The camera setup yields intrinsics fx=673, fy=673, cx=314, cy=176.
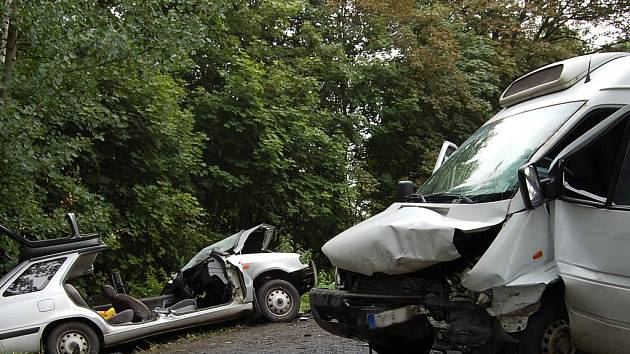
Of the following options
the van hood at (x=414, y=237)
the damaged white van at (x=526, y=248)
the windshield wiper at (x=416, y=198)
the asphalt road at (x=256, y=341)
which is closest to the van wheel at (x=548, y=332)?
the damaged white van at (x=526, y=248)

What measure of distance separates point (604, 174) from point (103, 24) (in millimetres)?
7021

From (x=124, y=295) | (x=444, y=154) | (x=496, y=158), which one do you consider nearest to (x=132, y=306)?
(x=124, y=295)

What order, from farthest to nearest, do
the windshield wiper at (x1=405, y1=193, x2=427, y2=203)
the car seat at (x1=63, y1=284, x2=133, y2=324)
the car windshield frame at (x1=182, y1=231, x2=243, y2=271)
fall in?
the car windshield frame at (x1=182, y1=231, x2=243, y2=271)
the car seat at (x1=63, y1=284, x2=133, y2=324)
the windshield wiper at (x1=405, y1=193, x2=427, y2=203)

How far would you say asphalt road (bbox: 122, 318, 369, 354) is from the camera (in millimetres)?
7996

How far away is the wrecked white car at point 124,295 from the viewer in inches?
317

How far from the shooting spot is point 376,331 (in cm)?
525

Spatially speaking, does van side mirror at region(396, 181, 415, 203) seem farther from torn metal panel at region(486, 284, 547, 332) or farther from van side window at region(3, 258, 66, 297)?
van side window at region(3, 258, 66, 297)

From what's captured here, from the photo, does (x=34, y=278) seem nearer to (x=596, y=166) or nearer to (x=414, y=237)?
(x=414, y=237)

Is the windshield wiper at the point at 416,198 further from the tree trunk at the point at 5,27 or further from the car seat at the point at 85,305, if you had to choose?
the tree trunk at the point at 5,27

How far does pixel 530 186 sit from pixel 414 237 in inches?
35.1

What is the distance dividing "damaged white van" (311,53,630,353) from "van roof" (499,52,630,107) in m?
0.02

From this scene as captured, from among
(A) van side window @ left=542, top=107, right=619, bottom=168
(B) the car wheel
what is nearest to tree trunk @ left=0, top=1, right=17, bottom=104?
(B) the car wheel

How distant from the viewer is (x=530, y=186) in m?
4.74

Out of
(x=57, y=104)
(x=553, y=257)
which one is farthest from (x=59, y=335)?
(x=553, y=257)
